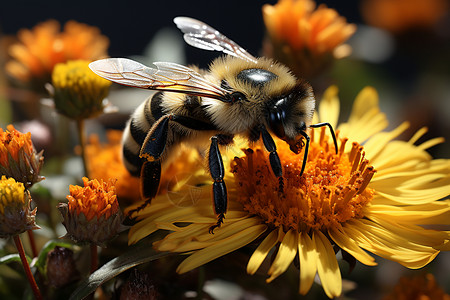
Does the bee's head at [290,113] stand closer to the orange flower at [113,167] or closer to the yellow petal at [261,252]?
the yellow petal at [261,252]

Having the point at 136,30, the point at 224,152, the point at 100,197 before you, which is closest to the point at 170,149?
the point at 224,152

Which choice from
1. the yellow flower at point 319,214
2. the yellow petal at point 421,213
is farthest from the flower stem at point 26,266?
the yellow petal at point 421,213

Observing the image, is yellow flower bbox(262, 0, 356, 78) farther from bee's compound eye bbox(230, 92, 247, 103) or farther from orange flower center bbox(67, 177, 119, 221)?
orange flower center bbox(67, 177, 119, 221)

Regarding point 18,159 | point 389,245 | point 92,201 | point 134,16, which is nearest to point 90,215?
point 92,201

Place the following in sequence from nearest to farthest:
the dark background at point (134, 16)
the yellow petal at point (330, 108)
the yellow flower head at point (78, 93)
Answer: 1. the yellow flower head at point (78, 93)
2. the yellow petal at point (330, 108)
3. the dark background at point (134, 16)

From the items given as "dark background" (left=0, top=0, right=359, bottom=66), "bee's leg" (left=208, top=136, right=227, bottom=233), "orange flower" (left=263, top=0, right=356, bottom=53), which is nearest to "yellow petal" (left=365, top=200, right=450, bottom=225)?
"bee's leg" (left=208, top=136, right=227, bottom=233)

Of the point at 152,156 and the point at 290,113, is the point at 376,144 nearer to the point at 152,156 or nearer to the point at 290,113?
the point at 290,113

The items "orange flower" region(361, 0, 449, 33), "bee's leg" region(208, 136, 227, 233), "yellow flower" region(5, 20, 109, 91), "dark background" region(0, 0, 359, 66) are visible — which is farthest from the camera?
"dark background" region(0, 0, 359, 66)
